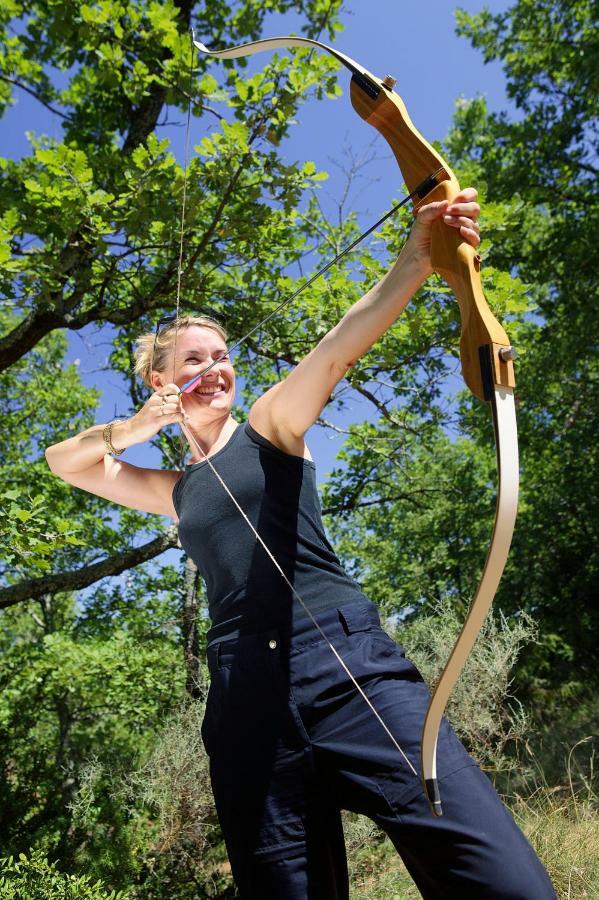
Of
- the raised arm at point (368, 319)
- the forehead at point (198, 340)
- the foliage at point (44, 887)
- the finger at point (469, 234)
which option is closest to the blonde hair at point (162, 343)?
the forehead at point (198, 340)

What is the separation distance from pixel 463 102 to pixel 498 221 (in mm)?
7488

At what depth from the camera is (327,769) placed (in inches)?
43.3

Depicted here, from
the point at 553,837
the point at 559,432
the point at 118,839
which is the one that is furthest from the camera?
the point at 559,432

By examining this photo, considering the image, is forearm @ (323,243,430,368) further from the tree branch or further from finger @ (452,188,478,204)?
the tree branch

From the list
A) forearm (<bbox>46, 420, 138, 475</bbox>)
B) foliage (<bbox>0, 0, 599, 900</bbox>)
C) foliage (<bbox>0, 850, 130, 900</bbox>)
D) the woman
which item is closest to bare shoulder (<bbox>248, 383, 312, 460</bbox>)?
the woman

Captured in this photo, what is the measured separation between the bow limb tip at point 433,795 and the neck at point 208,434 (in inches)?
32.1

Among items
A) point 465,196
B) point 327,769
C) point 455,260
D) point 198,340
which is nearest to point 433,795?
point 327,769

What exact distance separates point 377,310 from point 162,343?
Answer: 0.73m

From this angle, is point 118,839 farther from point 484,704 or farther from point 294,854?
point 294,854

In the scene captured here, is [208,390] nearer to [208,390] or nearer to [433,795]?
[208,390]

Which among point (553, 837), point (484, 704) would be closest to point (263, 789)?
point (553, 837)

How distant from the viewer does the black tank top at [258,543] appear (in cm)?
120

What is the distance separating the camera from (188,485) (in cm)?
142

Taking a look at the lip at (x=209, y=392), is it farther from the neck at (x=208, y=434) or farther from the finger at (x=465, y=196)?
the finger at (x=465, y=196)
